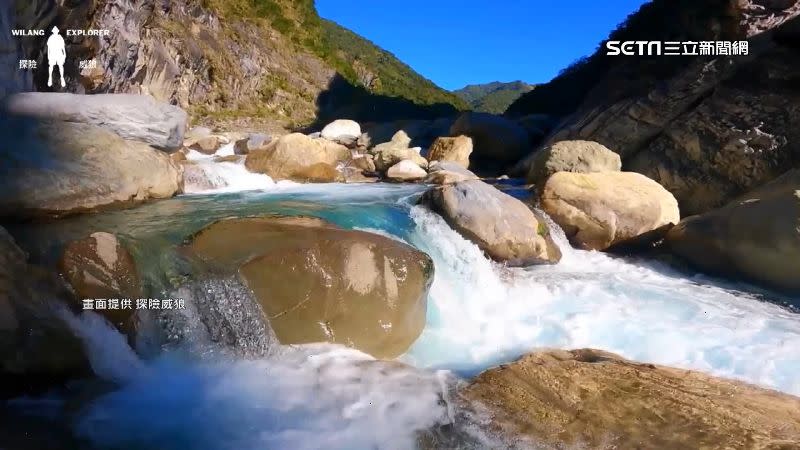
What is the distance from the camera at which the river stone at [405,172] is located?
36.0 feet

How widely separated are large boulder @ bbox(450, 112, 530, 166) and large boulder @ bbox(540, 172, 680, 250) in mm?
6214

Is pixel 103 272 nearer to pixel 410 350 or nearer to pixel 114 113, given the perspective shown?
pixel 410 350

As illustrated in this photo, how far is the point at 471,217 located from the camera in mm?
6199

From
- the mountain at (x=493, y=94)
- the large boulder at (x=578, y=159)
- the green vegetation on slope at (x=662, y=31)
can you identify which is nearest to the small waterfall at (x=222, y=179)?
the large boulder at (x=578, y=159)

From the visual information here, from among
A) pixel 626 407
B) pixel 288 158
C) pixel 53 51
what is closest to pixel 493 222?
pixel 626 407

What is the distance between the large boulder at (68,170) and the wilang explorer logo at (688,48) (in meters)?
10.4

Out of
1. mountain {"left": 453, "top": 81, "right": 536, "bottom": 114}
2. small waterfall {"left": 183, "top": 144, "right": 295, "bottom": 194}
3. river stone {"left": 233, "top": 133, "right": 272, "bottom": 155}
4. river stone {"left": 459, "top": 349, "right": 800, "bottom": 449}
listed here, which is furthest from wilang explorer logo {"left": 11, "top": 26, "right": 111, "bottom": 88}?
mountain {"left": 453, "top": 81, "right": 536, "bottom": 114}

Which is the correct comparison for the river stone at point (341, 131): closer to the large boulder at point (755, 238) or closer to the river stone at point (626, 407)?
the large boulder at point (755, 238)

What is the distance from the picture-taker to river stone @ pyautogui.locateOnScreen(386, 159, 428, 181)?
11.0 meters

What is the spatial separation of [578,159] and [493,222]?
3456mm

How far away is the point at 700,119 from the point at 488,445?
29.0ft

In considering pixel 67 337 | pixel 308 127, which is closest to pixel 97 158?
pixel 67 337

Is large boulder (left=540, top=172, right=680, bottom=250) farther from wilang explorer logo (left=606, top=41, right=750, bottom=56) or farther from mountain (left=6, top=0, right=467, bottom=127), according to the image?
mountain (left=6, top=0, right=467, bottom=127)

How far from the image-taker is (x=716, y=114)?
9000 mm
